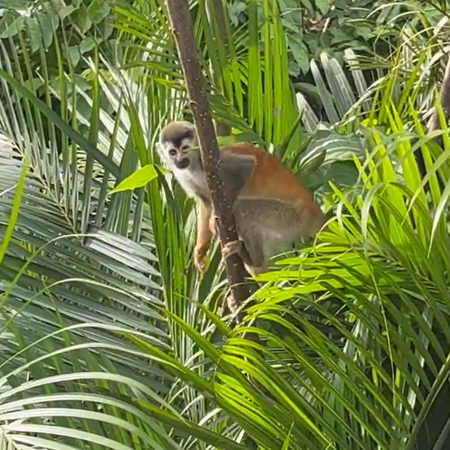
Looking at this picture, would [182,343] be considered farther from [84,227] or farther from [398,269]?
[398,269]

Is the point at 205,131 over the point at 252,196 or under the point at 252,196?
over

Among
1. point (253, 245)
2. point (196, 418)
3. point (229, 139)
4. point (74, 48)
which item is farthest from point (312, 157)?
point (74, 48)

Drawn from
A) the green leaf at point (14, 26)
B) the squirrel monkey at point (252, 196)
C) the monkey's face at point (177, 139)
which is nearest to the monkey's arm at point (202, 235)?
the squirrel monkey at point (252, 196)

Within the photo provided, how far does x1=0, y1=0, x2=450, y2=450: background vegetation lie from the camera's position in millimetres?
1050

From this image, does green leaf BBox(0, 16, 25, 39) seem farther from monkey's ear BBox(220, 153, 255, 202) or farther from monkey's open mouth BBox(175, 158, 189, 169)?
monkey's ear BBox(220, 153, 255, 202)

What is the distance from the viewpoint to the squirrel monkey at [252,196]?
1.72 meters

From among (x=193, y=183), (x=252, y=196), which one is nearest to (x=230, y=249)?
(x=193, y=183)

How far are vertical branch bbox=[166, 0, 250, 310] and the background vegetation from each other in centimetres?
7

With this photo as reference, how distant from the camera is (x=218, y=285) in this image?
4.84 ft

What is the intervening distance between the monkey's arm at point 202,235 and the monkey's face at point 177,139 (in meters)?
0.11

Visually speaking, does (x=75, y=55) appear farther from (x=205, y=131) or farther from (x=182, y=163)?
(x=205, y=131)

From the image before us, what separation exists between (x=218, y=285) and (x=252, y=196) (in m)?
0.51

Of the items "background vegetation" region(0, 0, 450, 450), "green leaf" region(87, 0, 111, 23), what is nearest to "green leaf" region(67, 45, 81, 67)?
"green leaf" region(87, 0, 111, 23)

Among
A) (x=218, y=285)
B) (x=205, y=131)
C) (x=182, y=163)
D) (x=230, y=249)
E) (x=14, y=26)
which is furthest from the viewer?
(x=14, y=26)
